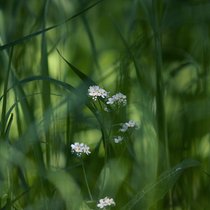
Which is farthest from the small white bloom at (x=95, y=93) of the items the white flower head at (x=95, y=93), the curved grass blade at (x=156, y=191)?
the curved grass blade at (x=156, y=191)

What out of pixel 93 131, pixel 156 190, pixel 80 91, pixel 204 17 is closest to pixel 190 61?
pixel 204 17

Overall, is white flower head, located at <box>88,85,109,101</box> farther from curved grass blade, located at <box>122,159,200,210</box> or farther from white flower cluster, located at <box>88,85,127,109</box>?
curved grass blade, located at <box>122,159,200,210</box>

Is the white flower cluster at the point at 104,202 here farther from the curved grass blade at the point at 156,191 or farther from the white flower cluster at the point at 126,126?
the white flower cluster at the point at 126,126

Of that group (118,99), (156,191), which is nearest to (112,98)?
(118,99)

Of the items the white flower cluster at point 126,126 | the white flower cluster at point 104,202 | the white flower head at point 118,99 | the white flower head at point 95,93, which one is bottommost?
the white flower cluster at point 104,202

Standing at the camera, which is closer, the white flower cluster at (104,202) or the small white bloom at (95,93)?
the white flower cluster at (104,202)

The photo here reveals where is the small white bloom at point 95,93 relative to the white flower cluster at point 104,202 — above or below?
above

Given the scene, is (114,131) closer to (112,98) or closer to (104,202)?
(112,98)

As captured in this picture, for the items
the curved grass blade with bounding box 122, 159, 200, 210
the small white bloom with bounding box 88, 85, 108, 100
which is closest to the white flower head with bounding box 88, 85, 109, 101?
the small white bloom with bounding box 88, 85, 108, 100

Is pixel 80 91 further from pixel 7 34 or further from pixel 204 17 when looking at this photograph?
pixel 7 34
